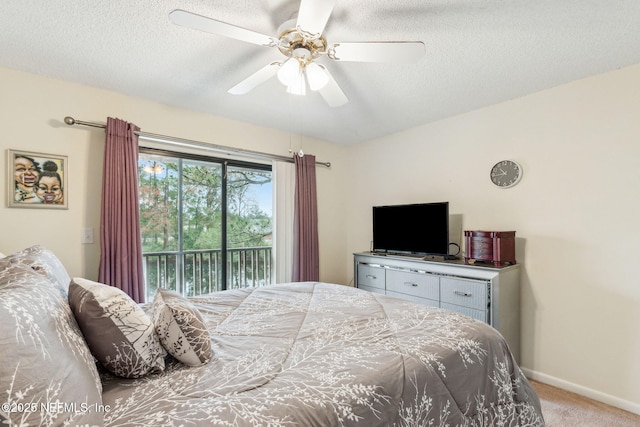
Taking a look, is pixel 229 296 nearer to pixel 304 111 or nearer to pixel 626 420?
pixel 304 111

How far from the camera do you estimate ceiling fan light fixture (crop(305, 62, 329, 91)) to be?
171 centimetres

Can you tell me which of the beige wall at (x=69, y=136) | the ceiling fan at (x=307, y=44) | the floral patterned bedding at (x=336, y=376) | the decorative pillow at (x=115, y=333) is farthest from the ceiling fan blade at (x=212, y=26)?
the beige wall at (x=69, y=136)

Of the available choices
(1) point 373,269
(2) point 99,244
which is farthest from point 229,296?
(1) point 373,269

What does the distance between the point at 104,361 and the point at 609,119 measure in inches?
130

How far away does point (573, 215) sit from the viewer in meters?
2.36

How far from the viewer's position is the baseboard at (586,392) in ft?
6.92

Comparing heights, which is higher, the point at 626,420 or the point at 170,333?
the point at 170,333

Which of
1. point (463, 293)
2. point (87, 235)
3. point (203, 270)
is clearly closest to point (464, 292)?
point (463, 293)

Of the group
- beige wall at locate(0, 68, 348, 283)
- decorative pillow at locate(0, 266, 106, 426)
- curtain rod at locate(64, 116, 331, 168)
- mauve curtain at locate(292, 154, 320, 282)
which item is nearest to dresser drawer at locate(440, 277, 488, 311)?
mauve curtain at locate(292, 154, 320, 282)

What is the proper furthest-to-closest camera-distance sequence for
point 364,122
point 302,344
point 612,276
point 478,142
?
point 364,122
point 478,142
point 612,276
point 302,344

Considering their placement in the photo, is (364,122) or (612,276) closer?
(612,276)

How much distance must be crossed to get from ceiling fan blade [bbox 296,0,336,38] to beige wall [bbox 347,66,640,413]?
2.14 m

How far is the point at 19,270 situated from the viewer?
1.04 meters

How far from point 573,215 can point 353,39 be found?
7.03 feet
